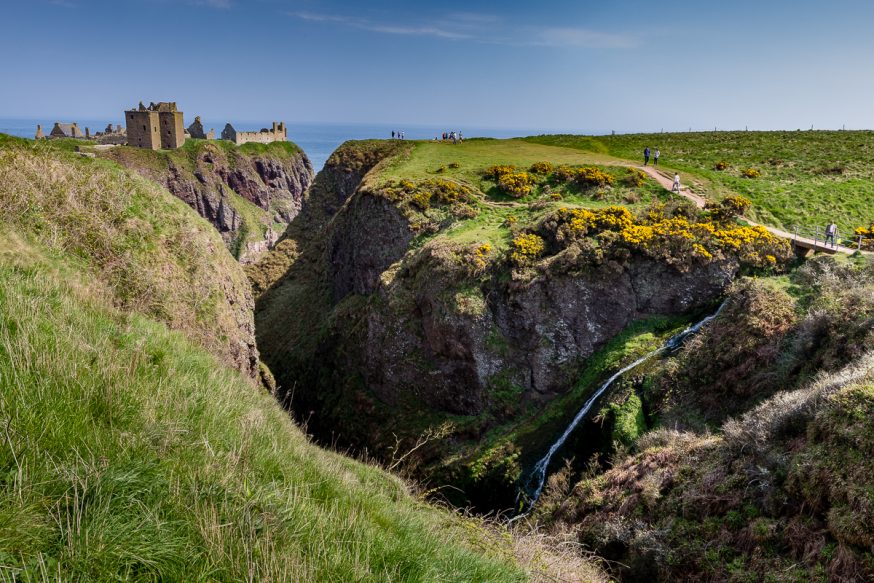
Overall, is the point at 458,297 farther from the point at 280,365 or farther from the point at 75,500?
the point at 75,500

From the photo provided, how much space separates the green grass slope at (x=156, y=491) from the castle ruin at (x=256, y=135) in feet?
438

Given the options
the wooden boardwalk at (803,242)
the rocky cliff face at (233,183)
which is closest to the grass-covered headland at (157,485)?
the wooden boardwalk at (803,242)

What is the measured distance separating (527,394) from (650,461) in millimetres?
8600

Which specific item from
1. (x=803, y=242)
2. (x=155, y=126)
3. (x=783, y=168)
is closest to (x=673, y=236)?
(x=803, y=242)

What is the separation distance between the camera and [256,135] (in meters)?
137

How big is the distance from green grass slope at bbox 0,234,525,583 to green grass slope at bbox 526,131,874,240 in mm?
29499

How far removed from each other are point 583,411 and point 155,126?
109849 millimetres

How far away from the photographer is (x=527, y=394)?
77.1 feet

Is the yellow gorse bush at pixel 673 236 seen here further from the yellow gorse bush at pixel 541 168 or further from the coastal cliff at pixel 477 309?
the yellow gorse bush at pixel 541 168

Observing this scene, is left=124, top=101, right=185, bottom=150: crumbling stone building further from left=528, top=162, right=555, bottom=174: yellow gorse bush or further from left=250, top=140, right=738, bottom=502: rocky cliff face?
left=528, top=162, right=555, bottom=174: yellow gorse bush

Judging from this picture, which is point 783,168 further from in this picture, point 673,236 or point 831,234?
point 673,236

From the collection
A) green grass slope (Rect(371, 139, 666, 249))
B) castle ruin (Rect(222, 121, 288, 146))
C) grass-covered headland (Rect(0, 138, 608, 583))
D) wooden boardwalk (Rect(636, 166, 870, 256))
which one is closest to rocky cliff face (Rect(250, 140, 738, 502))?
green grass slope (Rect(371, 139, 666, 249))

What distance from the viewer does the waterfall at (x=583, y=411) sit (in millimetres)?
19188

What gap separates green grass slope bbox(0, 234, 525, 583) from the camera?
11.5 feet
